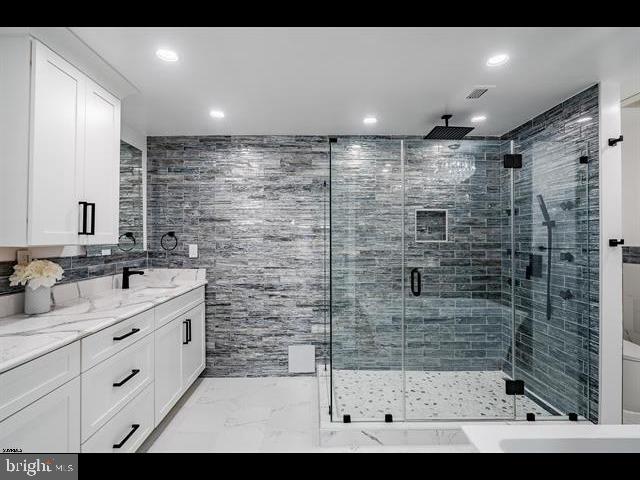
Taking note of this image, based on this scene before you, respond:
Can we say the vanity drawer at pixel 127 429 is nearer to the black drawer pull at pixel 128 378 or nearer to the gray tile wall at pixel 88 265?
the black drawer pull at pixel 128 378

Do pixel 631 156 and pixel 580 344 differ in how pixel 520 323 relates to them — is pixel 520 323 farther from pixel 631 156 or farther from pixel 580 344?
pixel 631 156

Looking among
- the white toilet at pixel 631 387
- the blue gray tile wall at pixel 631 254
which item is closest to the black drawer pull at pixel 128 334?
the white toilet at pixel 631 387

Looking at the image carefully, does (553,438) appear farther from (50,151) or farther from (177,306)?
(177,306)

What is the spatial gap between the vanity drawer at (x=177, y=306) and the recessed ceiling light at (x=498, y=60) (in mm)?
2476

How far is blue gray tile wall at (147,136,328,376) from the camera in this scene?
3217 millimetres

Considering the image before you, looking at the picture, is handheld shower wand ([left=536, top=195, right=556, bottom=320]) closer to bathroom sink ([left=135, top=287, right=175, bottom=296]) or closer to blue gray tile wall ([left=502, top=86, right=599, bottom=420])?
blue gray tile wall ([left=502, top=86, right=599, bottom=420])

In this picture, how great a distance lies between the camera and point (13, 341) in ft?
4.31

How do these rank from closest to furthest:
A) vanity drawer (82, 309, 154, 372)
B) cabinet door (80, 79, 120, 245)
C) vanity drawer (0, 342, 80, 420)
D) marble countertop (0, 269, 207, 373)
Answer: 1. vanity drawer (0, 342, 80, 420)
2. marble countertop (0, 269, 207, 373)
3. vanity drawer (82, 309, 154, 372)
4. cabinet door (80, 79, 120, 245)

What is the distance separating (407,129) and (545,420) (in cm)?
250

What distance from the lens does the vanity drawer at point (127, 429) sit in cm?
159

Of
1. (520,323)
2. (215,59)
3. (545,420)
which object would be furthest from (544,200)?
(215,59)

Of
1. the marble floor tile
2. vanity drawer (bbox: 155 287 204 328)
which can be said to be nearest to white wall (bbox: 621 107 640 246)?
the marble floor tile

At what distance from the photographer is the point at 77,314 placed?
179 centimetres

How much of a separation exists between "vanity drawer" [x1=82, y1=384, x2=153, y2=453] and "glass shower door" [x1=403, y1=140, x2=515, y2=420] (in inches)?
67.1
